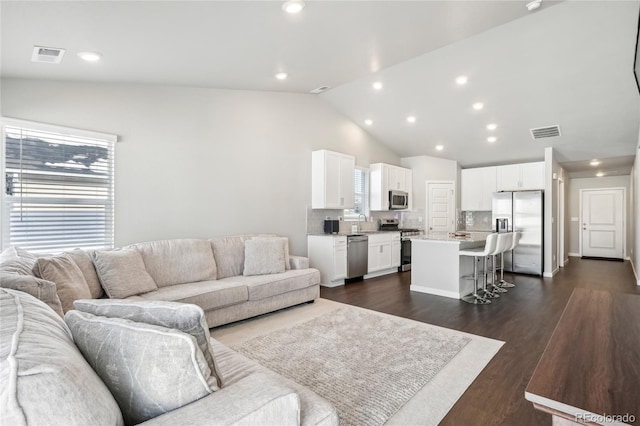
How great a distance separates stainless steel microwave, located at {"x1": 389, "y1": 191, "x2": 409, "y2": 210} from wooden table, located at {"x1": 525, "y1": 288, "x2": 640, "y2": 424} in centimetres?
558

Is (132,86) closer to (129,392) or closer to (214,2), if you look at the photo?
(214,2)

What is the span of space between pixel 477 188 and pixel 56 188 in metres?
7.68

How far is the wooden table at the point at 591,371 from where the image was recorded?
0.85 metres

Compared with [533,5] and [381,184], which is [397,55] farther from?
[381,184]

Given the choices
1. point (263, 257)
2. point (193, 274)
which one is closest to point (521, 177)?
point (263, 257)

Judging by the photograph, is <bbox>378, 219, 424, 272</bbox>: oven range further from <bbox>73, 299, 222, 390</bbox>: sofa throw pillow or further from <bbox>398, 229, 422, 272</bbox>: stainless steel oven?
<bbox>73, 299, 222, 390</bbox>: sofa throw pillow

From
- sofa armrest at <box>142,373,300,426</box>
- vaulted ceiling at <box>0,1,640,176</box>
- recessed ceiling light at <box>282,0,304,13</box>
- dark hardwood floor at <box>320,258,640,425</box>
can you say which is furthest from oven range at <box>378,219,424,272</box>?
sofa armrest at <box>142,373,300,426</box>

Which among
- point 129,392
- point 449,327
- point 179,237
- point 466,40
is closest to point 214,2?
point 129,392

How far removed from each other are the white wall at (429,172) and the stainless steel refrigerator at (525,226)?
1.23 m

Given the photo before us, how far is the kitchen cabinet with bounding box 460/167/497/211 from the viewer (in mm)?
7465

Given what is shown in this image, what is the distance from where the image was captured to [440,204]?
767 centimetres

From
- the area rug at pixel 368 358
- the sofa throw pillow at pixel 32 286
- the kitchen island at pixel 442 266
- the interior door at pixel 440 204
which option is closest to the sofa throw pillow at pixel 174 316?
the sofa throw pillow at pixel 32 286

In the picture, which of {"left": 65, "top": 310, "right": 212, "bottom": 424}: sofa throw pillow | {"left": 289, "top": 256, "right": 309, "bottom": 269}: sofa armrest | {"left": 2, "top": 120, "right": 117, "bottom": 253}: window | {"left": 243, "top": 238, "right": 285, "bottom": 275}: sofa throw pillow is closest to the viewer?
{"left": 65, "top": 310, "right": 212, "bottom": 424}: sofa throw pillow

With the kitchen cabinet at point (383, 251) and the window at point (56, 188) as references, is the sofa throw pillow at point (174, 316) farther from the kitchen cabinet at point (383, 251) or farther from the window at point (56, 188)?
the kitchen cabinet at point (383, 251)
